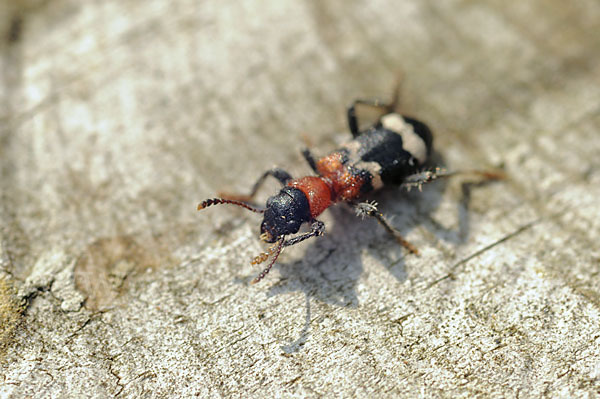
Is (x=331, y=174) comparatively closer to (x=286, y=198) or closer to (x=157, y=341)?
(x=286, y=198)

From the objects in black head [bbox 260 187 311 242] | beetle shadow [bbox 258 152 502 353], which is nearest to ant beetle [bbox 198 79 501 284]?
black head [bbox 260 187 311 242]

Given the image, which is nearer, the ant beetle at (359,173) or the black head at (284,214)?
the black head at (284,214)

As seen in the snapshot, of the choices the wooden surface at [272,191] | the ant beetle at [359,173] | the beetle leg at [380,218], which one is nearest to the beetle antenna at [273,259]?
the wooden surface at [272,191]

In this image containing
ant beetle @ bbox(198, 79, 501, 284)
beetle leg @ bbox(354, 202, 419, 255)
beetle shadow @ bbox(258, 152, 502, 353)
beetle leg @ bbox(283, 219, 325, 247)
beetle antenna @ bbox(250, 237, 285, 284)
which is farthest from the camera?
ant beetle @ bbox(198, 79, 501, 284)

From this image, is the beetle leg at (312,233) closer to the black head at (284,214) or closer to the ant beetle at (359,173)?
the ant beetle at (359,173)

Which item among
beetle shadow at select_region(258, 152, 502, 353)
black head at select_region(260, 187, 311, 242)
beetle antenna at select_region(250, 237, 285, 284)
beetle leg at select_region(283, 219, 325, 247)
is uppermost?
black head at select_region(260, 187, 311, 242)

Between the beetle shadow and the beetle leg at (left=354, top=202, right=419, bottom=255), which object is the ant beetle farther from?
the beetle shadow
